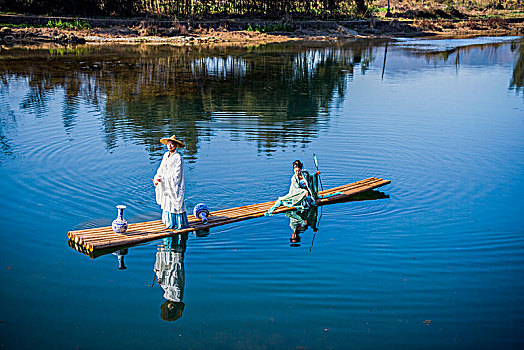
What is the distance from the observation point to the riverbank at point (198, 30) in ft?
130

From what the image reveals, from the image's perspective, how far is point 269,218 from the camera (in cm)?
984

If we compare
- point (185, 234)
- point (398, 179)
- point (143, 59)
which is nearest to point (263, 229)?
point (185, 234)

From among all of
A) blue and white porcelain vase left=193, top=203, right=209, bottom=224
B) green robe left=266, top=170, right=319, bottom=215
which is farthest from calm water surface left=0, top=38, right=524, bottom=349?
green robe left=266, top=170, right=319, bottom=215

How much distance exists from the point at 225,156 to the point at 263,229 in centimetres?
423

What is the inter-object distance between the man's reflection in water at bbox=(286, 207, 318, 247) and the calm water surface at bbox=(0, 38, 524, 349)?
0.75 ft

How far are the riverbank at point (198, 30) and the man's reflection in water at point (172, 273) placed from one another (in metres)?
33.1

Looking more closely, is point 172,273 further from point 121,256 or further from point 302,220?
point 302,220

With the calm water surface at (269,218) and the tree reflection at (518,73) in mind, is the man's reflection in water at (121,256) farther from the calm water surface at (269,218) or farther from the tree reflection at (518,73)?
the tree reflection at (518,73)

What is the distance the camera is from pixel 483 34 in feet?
172

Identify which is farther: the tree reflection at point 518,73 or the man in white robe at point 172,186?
the tree reflection at point 518,73

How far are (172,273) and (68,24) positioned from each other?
39.5 metres

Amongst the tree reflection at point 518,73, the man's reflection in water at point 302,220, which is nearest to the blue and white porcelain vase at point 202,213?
the man's reflection in water at point 302,220

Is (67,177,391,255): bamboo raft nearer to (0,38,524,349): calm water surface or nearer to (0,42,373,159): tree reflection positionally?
(0,38,524,349): calm water surface

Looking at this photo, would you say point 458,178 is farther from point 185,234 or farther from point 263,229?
point 185,234
